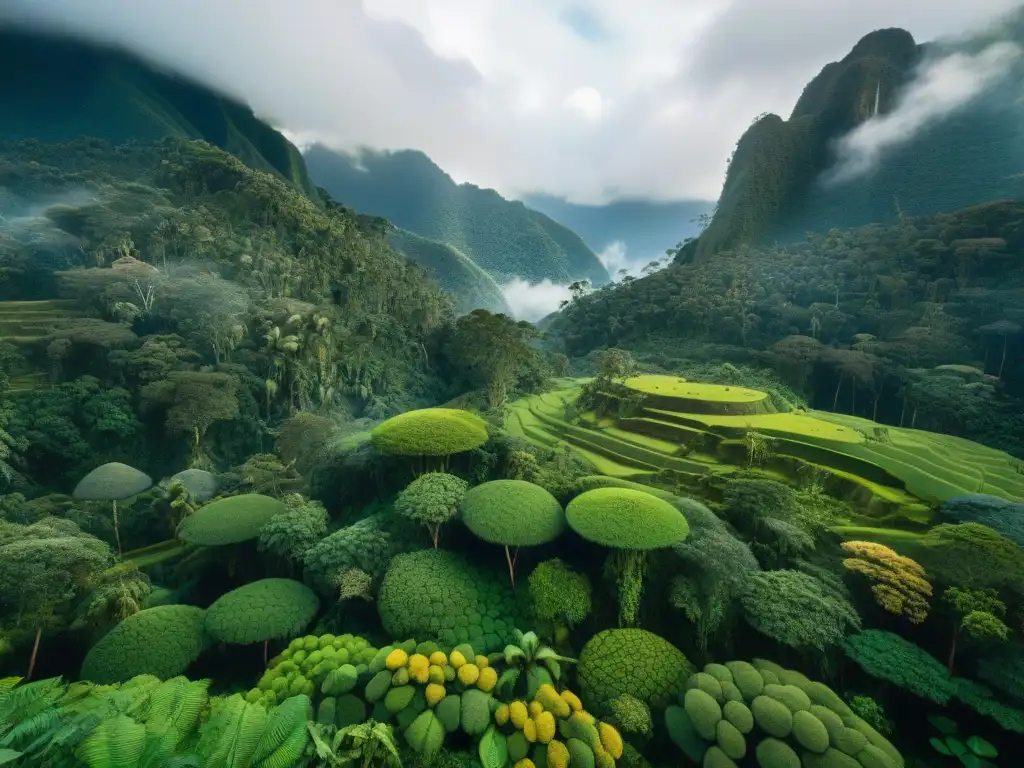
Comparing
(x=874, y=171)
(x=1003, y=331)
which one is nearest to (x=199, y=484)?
(x=1003, y=331)

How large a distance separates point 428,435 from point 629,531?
643 centimetres

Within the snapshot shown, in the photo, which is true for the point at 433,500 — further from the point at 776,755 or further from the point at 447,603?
the point at 776,755

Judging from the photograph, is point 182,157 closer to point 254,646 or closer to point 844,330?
point 254,646

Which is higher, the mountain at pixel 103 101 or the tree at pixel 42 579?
the mountain at pixel 103 101

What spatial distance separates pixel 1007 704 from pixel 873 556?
2732 mm

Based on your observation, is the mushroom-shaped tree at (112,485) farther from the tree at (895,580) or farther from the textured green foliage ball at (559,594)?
the tree at (895,580)

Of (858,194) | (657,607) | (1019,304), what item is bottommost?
(657,607)

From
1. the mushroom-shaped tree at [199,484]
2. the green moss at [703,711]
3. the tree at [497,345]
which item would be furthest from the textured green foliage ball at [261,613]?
the tree at [497,345]

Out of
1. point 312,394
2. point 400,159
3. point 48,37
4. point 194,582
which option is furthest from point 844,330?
point 400,159

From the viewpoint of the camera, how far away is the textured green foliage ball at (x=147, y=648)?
9102 mm

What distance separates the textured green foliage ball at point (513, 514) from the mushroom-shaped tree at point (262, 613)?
14.8 ft

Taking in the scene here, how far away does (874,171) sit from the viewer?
5872cm

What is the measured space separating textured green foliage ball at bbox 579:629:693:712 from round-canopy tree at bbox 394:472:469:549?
4560 millimetres

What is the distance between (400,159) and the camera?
141 m
